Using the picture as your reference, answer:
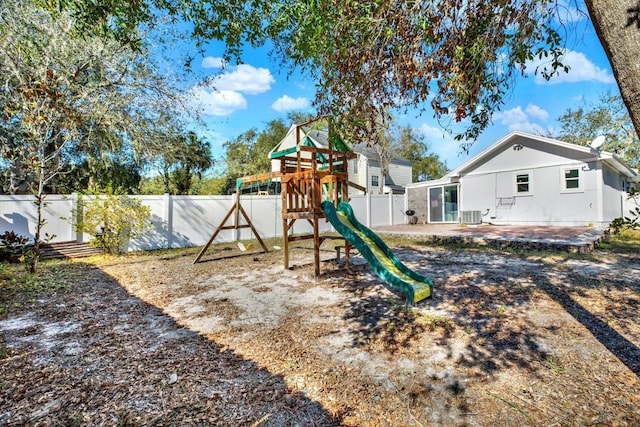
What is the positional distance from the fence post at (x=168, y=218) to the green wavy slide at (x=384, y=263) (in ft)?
20.1

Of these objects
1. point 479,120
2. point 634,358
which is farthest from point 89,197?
point 634,358

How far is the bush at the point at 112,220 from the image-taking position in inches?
317

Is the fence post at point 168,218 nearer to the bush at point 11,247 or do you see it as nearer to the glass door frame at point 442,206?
the bush at point 11,247

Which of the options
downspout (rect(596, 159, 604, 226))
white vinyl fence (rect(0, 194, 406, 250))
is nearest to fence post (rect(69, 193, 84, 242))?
white vinyl fence (rect(0, 194, 406, 250))

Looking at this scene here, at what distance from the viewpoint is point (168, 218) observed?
9.65m

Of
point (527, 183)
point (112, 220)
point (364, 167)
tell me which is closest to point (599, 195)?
point (527, 183)

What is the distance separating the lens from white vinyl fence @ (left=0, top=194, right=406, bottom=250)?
7.56 meters

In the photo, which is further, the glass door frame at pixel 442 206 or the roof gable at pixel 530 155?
the glass door frame at pixel 442 206

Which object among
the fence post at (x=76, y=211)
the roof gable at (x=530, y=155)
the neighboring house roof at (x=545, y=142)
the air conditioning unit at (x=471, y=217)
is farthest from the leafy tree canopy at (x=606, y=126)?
the fence post at (x=76, y=211)

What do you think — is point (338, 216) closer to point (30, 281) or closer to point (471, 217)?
point (30, 281)

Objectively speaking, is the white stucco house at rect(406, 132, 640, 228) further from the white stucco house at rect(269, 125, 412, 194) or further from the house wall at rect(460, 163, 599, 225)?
the white stucco house at rect(269, 125, 412, 194)

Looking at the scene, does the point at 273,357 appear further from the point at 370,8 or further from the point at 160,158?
the point at 160,158

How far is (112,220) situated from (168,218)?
164cm

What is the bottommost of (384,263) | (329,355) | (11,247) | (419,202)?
(329,355)
